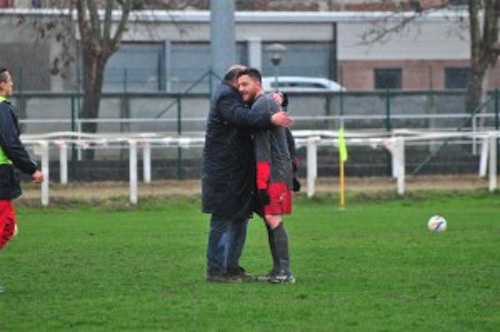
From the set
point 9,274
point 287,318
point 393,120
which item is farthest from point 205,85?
point 287,318

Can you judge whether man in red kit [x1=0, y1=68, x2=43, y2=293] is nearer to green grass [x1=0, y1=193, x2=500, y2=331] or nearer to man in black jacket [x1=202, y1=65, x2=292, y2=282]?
green grass [x1=0, y1=193, x2=500, y2=331]

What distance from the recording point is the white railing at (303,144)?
2903 cm

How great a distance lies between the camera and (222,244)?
14.6m

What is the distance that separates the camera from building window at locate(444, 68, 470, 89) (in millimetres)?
48328

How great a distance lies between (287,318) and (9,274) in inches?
181

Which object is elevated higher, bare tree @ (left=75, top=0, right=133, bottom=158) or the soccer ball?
bare tree @ (left=75, top=0, right=133, bottom=158)

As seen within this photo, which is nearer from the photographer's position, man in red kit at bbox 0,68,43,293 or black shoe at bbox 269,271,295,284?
man in red kit at bbox 0,68,43,293

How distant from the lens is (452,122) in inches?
1447

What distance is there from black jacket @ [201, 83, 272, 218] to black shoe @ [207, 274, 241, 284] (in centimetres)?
57

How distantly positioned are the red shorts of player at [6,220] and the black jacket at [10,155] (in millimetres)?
74

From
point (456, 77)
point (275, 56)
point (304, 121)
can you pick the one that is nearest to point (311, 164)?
point (304, 121)

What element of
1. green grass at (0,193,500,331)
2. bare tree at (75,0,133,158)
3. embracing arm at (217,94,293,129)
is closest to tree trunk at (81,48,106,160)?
bare tree at (75,0,133,158)

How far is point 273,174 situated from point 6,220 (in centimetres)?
Result: 239

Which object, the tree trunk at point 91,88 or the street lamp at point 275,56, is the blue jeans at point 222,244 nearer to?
the tree trunk at point 91,88
